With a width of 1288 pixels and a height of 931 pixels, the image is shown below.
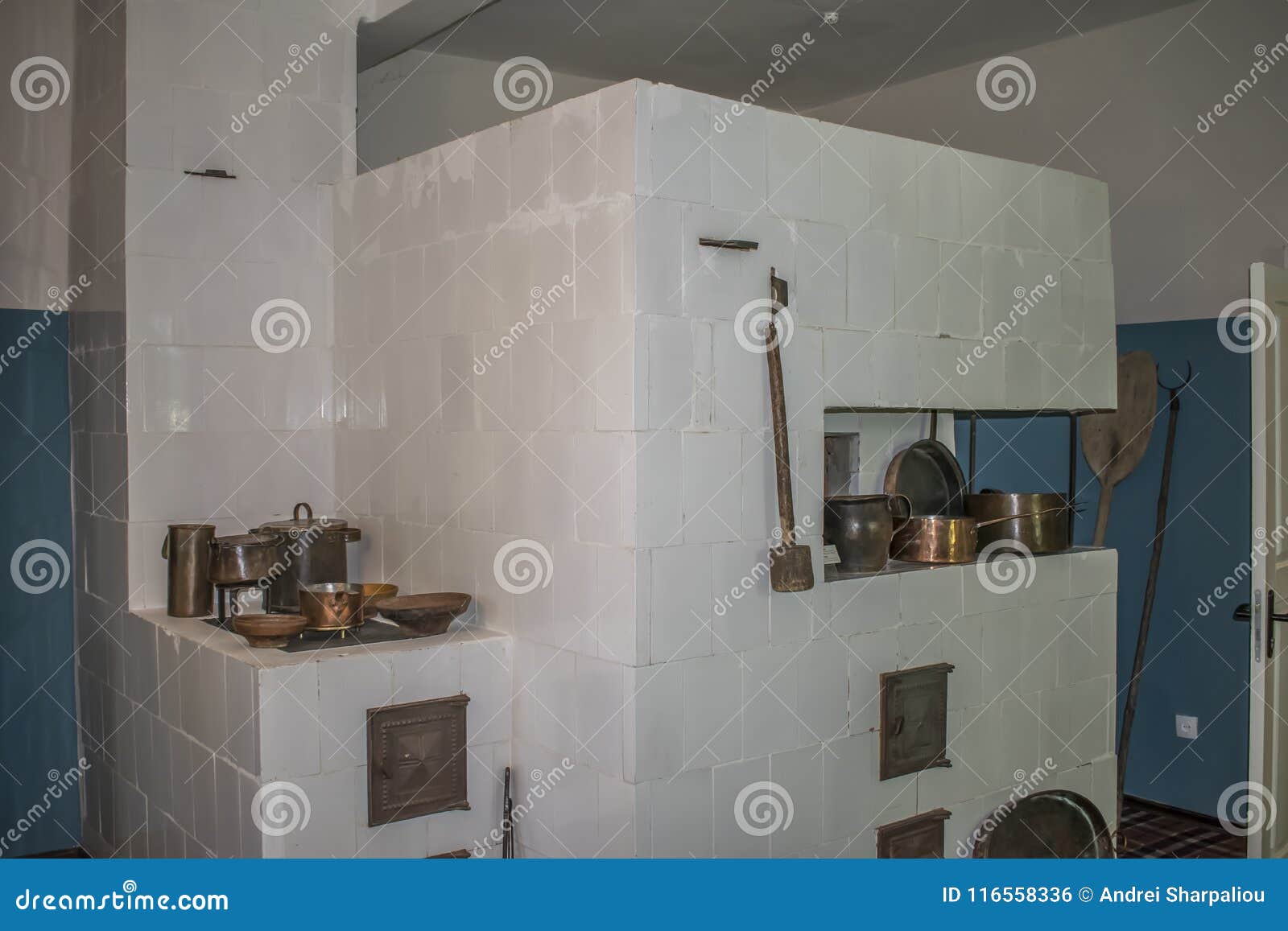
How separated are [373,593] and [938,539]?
1.54 meters

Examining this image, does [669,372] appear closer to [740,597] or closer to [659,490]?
[659,490]

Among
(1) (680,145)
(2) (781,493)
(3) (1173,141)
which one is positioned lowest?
(2) (781,493)

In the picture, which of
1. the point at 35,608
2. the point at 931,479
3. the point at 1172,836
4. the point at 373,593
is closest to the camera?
the point at 373,593

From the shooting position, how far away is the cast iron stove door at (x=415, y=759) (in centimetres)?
269

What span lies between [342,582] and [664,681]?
1050 millimetres

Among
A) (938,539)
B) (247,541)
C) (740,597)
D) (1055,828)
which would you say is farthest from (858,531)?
(247,541)

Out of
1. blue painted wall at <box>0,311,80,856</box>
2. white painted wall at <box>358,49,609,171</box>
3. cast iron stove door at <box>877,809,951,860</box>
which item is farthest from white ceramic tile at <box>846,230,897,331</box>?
blue painted wall at <box>0,311,80,856</box>

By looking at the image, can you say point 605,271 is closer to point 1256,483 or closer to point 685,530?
point 685,530

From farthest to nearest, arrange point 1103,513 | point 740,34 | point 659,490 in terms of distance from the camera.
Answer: point 740,34
point 1103,513
point 659,490

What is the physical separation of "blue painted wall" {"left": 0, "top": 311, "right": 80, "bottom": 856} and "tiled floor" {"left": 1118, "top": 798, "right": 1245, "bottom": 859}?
343 centimetres

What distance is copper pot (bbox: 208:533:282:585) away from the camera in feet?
9.86

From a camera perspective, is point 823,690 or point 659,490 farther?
point 823,690

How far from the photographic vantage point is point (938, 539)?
3.16 metres

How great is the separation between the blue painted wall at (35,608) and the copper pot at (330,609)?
151 centimetres
